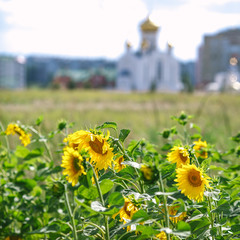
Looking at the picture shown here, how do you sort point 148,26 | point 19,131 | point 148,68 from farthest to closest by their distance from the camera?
point 148,68, point 148,26, point 19,131

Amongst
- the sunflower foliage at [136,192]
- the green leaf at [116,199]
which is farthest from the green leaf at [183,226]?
the green leaf at [116,199]

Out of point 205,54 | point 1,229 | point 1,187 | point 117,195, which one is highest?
point 205,54

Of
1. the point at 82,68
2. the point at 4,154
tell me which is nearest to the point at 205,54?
the point at 82,68

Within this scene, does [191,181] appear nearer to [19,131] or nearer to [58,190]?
[58,190]

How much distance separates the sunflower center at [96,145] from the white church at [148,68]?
37149 mm

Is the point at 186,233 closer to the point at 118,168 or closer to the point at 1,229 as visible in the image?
the point at 118,168

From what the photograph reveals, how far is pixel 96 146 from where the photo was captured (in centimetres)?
79

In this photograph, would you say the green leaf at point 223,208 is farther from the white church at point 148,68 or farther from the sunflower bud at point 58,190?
the white church at point 148,68

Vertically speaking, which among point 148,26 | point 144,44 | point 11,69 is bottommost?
point 11,69

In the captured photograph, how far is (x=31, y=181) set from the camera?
1.38 m

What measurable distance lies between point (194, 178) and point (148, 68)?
129 ft

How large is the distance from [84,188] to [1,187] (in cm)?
65

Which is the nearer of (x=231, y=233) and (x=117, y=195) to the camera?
(x=117, y=195)

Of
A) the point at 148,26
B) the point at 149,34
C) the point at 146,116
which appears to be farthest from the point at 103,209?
the point at 149,34
